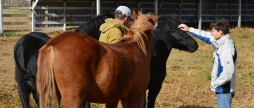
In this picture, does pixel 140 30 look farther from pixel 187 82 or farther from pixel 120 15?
pixel 187 82

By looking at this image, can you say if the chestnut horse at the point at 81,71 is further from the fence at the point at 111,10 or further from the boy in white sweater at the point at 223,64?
the fence at the point at 111,10

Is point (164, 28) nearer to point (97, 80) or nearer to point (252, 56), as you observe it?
point (97, 80)

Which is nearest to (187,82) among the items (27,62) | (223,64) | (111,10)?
(27,62)

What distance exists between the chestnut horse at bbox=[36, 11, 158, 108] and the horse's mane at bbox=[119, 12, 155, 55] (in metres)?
0.46

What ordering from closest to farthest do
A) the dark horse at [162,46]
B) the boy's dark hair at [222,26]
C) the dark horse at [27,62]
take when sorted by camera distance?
1. the boy's dark hair at [222,26]
2. the dark horse at [27,62]
3. the dark horse at [162,46]

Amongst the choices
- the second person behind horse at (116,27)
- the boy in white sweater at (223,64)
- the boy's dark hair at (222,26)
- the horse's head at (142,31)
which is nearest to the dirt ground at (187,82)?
the second person behind horse at (116,27)

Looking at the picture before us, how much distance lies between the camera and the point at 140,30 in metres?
5.39

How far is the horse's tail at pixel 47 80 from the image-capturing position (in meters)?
4.11

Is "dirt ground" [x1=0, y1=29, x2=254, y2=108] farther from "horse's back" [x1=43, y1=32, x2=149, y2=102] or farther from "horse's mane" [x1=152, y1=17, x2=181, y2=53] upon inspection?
"horse's back" [x1=43, y1=32, x2=149, y2=102]

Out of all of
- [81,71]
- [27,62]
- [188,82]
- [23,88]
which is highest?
[81,71]

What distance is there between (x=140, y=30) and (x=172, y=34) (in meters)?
1.96

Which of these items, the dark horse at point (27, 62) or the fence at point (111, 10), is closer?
the dark horse at point (27, 62)

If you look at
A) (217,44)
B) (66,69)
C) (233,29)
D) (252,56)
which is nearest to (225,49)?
(217,44)

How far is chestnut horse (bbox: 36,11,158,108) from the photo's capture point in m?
4.13
